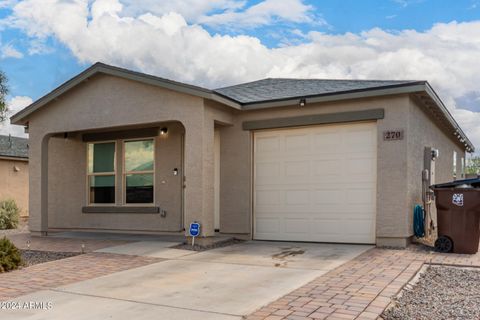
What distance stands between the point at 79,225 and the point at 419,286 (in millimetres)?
9745

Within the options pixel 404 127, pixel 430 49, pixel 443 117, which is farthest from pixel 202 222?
pixel 430 49

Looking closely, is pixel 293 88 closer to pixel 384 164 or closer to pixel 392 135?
pixel 392 135

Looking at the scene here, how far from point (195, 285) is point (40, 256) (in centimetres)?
434

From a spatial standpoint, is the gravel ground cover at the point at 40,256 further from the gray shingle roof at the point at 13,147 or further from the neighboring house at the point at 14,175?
the gray shingle roof at the point at 13,147

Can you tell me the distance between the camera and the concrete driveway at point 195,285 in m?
4.96

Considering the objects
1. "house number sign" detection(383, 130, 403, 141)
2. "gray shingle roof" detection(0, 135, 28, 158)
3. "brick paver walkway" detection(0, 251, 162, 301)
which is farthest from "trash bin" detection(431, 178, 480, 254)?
"gray shingle roof" detection(0, 135, 28, 158)

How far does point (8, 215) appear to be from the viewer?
53.1 ft

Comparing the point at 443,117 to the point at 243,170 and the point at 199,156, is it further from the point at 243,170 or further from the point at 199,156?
the point at 199,156

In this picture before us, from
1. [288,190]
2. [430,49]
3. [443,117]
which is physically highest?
[430,49]

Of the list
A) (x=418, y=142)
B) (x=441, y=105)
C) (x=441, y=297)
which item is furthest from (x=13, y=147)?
(x=441, y=297)

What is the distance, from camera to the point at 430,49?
1583cm

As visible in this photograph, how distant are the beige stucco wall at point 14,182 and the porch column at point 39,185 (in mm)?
7912

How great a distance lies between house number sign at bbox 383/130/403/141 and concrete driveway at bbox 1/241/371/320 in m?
2.31

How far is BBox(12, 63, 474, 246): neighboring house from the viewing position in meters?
9.41
